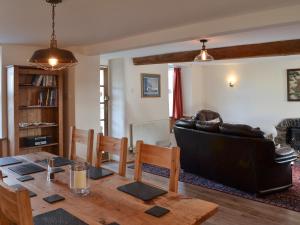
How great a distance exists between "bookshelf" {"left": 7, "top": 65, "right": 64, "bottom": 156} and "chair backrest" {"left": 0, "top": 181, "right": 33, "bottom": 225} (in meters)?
3.10

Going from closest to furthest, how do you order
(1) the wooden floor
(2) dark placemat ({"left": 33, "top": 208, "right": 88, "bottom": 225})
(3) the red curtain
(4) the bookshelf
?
(2) dark placemat ({"left": 33, "top": 208, "right": 88, "bottom": 225})
(1) the wooden floor
(4) the bookshelf
(3) the red curtain

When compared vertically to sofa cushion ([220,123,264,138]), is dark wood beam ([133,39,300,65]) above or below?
above

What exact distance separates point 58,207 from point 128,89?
193 inches

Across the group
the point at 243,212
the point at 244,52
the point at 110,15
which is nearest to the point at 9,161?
the point at 110,15

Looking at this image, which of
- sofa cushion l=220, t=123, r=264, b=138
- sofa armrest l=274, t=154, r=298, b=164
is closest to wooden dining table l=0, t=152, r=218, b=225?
sofa cushion l=220, t=123, r=264, b=138

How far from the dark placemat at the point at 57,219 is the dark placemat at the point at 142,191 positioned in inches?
17.1

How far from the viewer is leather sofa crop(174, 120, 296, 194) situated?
3623mm

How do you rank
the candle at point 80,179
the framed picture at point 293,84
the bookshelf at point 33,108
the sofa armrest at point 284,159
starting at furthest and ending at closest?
the framed picture at point 293,84 → the bookshelf at point 33,108 → the sofa armrest at point 284,159 → the candle at point 80,179

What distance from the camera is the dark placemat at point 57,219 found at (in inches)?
56.4

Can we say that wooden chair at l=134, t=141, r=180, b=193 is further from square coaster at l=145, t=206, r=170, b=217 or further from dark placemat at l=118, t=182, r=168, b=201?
square coaster at l=145, t=206, r=170, b=217

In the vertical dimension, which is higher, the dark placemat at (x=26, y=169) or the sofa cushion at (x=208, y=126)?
the sofa cushion at (x=208, y=126)

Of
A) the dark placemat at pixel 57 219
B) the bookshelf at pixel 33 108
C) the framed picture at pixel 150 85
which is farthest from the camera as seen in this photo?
the framed picture at pixel 150 85

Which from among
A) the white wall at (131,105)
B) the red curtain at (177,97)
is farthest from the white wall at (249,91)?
the white wall at (131,105)

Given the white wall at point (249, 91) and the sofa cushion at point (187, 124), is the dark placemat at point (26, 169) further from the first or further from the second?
the white wall at point (249, 91)
